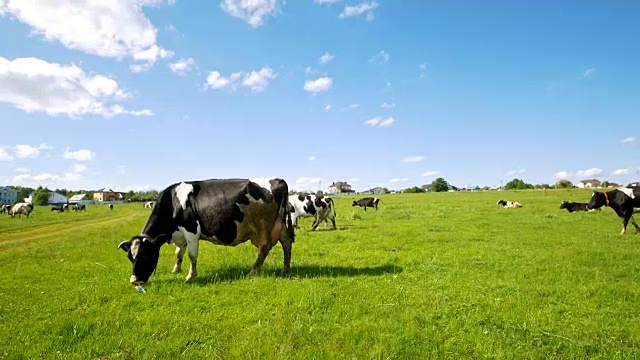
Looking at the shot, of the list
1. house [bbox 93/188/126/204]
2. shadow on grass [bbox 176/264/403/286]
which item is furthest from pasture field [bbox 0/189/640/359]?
house [bbox 93/188/126/204]

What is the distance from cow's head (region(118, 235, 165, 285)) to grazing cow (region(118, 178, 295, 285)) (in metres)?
0.47

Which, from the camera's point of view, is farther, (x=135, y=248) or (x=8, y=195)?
(x=8, y=195)

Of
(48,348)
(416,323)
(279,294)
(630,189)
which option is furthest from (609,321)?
(630,189)

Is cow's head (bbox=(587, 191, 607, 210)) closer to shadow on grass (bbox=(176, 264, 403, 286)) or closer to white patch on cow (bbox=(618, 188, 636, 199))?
white patch on cow (bbox=(618, 188, 636, 199))

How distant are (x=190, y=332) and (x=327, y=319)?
224cm

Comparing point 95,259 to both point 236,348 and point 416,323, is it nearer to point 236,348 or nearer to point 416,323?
point 236,348

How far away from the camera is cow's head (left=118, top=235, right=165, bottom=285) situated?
29.1 ft

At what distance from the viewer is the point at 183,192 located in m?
10.5

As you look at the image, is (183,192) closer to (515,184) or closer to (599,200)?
(599,200)

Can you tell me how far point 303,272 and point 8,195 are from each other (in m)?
184

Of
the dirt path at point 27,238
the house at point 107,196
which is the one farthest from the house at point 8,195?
the dirt path at point 27,238

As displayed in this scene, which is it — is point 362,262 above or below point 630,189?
below

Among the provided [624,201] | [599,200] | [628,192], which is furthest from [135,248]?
[599,200]

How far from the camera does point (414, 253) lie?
13.4 m
